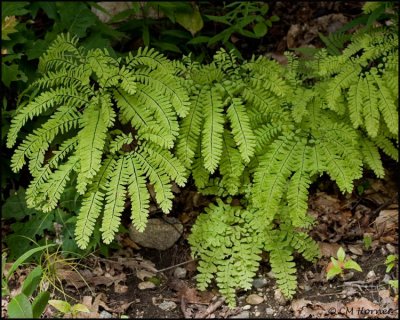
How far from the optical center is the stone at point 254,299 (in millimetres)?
3906

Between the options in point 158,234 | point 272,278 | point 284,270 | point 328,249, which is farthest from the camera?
point 158,234

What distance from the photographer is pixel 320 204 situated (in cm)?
455

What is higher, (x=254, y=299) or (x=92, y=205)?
(x=92, y=205)

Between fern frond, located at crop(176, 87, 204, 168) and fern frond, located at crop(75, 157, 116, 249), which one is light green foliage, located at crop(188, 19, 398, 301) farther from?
fern frond, located at crop(75, 157, 116, 249)

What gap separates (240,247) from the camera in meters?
3.88

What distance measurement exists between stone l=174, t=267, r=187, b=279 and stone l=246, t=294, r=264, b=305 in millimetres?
565

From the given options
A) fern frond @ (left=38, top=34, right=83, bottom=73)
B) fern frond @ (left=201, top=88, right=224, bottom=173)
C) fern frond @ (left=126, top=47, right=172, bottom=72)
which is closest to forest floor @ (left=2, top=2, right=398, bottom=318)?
fern frond @ (left=201, top=88, right=224, bottom=173)

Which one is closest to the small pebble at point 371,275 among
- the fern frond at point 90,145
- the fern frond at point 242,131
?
the fern frond at point 242,131

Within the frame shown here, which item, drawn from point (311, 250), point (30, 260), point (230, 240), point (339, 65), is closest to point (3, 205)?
point (30, 260)

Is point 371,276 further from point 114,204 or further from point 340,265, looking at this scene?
point 114,204

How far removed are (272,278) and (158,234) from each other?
1.01 m

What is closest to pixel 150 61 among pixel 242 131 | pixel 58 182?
pixel 242 131

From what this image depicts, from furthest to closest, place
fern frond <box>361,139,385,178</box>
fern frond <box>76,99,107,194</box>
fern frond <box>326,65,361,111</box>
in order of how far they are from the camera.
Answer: fern frond <box>361,139,385,178</box>, fern frond <box>326,65,361,111</box>, fern frond <box>76,99,107,194</box>

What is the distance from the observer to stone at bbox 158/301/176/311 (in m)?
3.94
